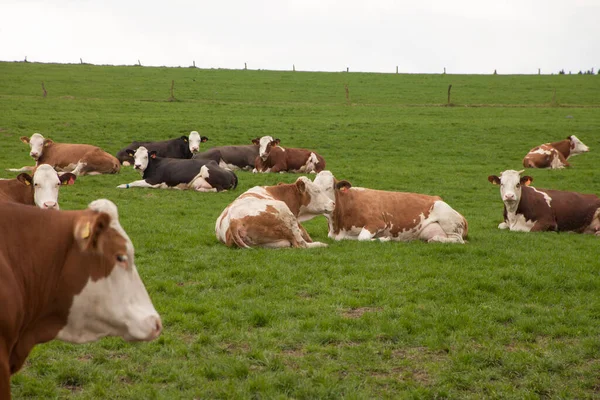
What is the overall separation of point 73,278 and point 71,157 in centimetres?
1858

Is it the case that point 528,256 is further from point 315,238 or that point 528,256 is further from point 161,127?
point 161,127

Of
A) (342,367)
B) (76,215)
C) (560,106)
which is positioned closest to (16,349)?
(76,215)

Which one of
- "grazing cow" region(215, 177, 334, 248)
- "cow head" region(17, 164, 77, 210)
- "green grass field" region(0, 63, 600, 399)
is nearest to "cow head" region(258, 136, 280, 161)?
"green grass field" region(0, 63, 600, 399)

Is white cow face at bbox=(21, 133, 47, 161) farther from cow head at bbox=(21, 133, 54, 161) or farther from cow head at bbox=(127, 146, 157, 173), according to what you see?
cow head at bbox=(127, 146, 157, 173)

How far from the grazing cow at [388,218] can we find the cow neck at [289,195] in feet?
1.76

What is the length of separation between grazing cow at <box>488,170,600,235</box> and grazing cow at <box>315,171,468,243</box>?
2.09 meters

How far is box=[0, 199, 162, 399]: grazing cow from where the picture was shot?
165 inches

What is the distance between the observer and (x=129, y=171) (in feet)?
76.1

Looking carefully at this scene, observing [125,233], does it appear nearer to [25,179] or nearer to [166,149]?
[25,179]

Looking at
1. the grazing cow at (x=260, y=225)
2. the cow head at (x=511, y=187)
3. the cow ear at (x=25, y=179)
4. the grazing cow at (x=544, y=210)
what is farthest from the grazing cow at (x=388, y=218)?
the cow ear at (x=25, y=179)

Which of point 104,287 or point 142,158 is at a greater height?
point 104,287

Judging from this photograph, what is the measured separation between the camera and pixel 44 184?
11.4 meters

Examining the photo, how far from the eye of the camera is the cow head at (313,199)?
40.5ft

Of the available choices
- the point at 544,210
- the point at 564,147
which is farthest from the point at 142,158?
the point at 564,147
